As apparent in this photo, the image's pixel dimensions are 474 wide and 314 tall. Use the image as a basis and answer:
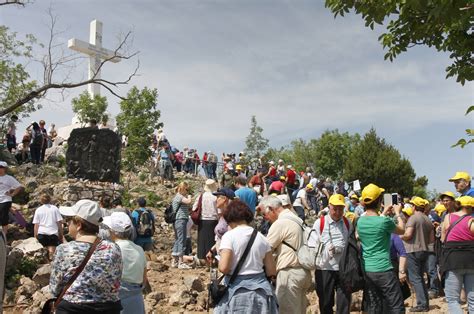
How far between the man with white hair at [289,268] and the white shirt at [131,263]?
1370 mm

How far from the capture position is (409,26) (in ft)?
18.8

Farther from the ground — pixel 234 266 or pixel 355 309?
pixel 234 266

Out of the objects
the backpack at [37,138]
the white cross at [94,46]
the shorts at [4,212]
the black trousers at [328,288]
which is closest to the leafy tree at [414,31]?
the black trousers at [328,288]

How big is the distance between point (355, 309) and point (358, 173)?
126ft

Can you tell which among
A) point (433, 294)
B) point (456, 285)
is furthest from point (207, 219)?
point (433, 294)

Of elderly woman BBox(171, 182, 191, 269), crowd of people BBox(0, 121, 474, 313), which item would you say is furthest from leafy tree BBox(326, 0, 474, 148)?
elderly woman BBox(171, 182, 191, 269)

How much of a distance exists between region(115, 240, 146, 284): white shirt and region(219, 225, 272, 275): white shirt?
35.7 inches

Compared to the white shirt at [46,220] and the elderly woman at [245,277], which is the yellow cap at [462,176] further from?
the white shirt at [46,220]

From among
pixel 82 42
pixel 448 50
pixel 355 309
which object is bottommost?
pixel 355 309

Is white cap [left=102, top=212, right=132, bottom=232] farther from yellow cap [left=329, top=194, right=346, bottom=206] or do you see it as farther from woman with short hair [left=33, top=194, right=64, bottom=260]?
woman with short hair [left=33, top=194, right=64, bottom=260]

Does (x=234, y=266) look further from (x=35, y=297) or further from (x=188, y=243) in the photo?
(x=188, y=243)

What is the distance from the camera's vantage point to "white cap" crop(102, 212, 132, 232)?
4.19 m

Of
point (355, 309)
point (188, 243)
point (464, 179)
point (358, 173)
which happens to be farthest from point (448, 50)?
point (358, 173)

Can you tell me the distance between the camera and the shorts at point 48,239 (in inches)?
340
